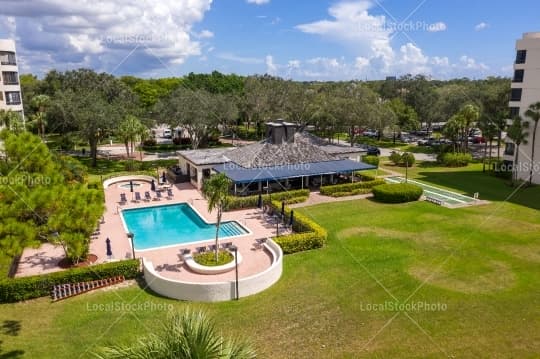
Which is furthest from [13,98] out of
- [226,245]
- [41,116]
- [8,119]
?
[226,245]

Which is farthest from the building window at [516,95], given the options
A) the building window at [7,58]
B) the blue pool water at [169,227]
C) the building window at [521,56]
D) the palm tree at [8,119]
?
the building window at [7,58]

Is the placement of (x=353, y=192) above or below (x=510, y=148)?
below

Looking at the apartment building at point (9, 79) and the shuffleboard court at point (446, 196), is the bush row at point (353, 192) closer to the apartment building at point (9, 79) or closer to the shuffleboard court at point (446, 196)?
the shuffleboard court at point (446, 196)

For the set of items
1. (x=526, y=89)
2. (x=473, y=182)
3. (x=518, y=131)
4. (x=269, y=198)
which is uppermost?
(x=526, y=89)

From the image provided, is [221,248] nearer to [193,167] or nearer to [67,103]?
[193,167]

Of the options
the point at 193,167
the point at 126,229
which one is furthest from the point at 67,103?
the point at 126,229

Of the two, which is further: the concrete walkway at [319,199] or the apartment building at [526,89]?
the apartment building at [526,89]

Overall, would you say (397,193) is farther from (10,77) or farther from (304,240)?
(10,77)

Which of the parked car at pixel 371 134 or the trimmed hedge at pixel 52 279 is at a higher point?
the parked car at pixel 371 134
